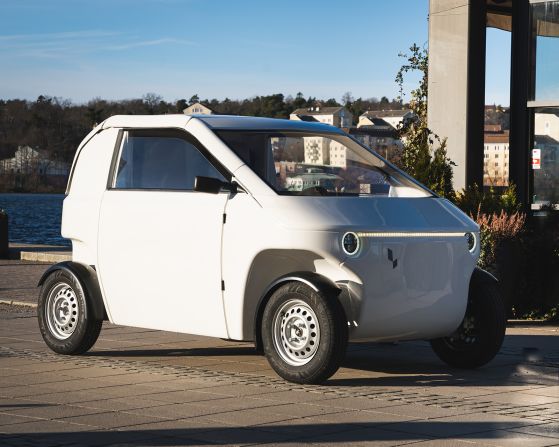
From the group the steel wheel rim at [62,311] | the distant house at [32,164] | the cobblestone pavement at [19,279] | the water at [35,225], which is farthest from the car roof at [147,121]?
the distant house at [32,164]

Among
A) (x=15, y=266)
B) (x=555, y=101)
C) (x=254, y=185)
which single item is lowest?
(x=15, y=266)

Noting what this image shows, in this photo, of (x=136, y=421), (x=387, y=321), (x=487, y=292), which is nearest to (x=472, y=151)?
(x=487, y=292)

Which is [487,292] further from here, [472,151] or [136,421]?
[472,151]

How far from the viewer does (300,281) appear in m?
8.90

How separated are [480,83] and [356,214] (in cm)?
677

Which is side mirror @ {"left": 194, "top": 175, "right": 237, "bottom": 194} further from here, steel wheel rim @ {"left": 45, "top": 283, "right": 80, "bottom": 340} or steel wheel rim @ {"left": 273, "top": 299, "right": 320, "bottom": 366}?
steel wheel rim @ {"left": 45, "top": 283, "right": 80, "bottom": 340}

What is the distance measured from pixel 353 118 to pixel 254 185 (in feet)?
347

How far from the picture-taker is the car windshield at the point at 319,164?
980cm

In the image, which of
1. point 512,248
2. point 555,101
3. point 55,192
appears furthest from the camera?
point 55,192

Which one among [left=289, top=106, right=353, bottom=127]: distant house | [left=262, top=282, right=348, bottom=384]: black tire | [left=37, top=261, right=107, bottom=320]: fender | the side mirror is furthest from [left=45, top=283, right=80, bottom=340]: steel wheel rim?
[left=289, top=106, right=353, bottom=127]: distant house

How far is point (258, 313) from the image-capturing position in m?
9.16

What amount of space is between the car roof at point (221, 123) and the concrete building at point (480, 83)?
512cm

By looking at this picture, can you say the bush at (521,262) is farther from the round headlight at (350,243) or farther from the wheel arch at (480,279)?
the round headlight at (350,243)

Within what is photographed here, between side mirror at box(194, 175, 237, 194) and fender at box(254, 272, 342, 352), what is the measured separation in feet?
2.72
